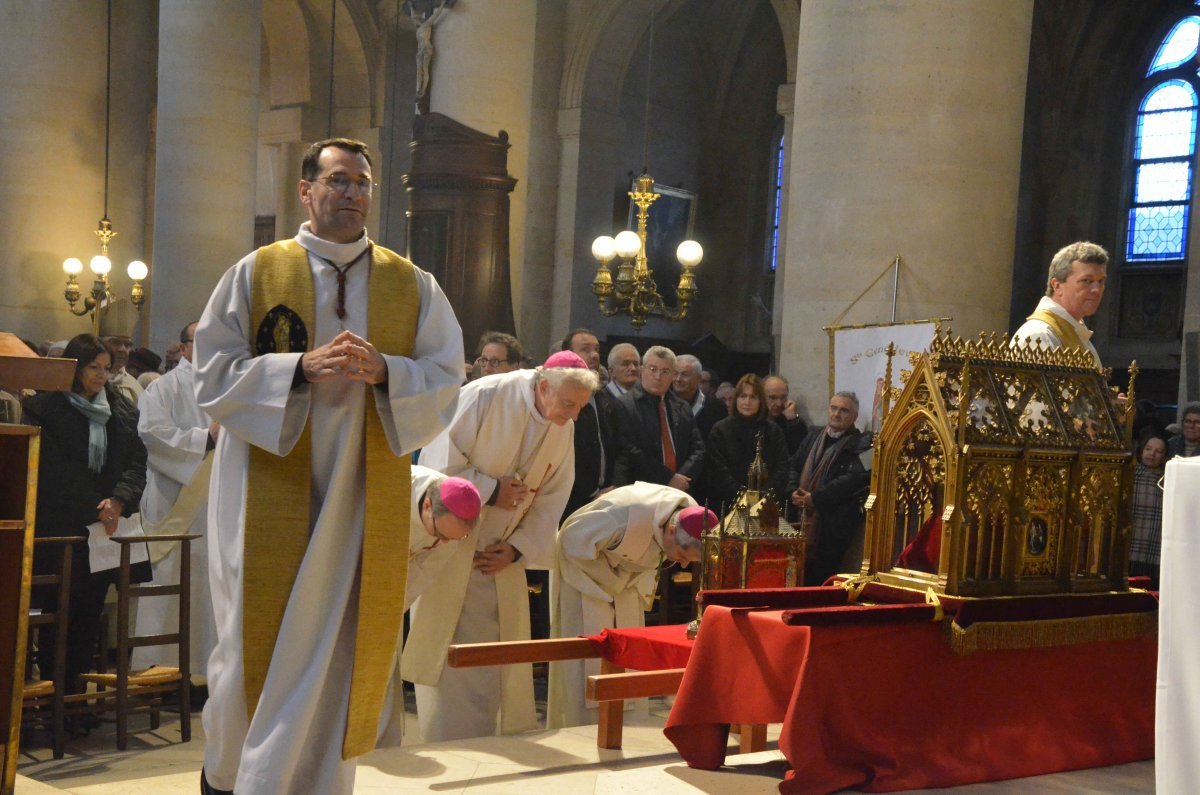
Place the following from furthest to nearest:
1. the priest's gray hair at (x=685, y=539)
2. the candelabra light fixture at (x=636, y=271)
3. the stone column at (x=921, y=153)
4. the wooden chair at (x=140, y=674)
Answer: the candelabra light fixture at (x=636, y=271)
the stone column at (x=921, y=153)
the wooden chair at (x=140, y=674)
the priest's gray hair at (x=685, y=539)

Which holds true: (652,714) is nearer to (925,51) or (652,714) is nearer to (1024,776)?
(1024,776)

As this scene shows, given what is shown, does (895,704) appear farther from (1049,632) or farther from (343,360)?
(343,360)

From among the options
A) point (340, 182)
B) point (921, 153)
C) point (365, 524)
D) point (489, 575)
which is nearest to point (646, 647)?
point (489, 575)

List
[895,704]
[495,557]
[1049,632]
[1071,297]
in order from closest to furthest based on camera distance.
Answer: [895,704] → [1049,632] → [1071,297] → [495,557]

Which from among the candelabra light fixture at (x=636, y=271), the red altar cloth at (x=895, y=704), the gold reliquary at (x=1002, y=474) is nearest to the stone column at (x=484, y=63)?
the candelabra light fixture at (x=636, y=271)

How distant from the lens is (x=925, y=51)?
748 cm

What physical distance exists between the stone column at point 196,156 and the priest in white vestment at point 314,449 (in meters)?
12.0

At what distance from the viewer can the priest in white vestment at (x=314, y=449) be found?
3.51 metres

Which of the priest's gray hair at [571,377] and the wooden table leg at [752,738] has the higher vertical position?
the priest's gray hair at [571,377]

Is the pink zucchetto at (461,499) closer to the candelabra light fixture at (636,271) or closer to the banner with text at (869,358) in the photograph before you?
the banner with text at (869,358)

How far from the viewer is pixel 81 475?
655 centimetres

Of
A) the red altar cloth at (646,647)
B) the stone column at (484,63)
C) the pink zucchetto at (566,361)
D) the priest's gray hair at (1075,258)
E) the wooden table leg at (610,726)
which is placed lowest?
the wooden table leg at (610,726)

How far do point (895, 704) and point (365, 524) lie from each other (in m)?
1.65

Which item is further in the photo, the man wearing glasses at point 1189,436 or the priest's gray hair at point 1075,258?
the man wearing glasses at point 1189,436
